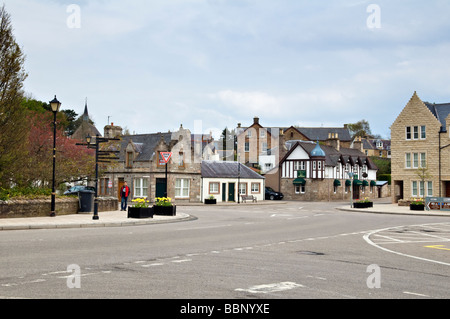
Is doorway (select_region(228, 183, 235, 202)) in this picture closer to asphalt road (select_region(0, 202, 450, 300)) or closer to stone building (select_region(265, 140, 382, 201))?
stone building (select_region(265, 140, 382, 201))

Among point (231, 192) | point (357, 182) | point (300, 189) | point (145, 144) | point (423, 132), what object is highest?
point (423, 132)

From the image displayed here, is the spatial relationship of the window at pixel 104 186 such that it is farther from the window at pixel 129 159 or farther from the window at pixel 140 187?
the window at pixel 140 187

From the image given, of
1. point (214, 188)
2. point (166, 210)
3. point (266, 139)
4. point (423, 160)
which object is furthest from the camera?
point (266, 139)

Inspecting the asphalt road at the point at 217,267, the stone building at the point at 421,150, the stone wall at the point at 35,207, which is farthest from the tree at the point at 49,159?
the stone building at the point at 421,150

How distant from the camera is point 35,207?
943 inches

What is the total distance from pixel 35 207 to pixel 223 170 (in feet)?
119

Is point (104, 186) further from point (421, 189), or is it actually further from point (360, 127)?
point (360, 127)

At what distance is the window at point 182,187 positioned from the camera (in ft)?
174

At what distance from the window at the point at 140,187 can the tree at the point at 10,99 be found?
2776 cm

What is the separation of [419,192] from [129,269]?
164 feet

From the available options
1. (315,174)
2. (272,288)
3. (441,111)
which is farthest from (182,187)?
(272,288)

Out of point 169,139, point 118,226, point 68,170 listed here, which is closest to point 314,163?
point 169,139

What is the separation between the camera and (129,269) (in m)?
9.84

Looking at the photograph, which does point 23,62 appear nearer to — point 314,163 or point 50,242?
point 50,242
